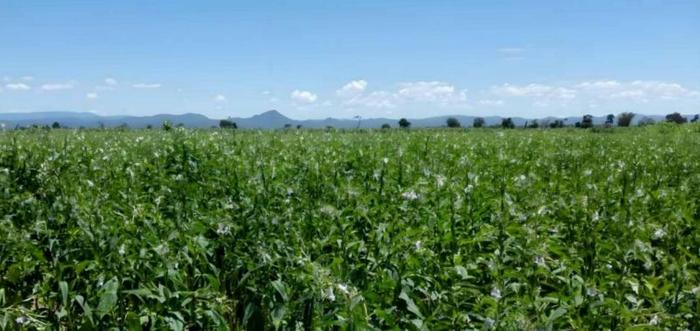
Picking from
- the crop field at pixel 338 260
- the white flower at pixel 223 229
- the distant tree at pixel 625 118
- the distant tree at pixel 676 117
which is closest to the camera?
the crop field at pixel 338 260

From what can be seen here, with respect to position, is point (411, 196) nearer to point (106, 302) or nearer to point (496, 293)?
point (496, 293)

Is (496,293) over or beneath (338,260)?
beneath

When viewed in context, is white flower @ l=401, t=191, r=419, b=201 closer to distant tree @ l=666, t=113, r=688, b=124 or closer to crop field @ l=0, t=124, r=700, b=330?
crop field @ l=0, t=124, r=700, b=330

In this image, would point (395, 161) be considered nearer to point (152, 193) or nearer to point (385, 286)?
point (152, 193)

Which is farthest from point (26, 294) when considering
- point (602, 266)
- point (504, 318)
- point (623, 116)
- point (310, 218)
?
point (623, 116)

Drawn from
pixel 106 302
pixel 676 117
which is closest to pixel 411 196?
pixel 106 302

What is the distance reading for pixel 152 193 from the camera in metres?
5.23

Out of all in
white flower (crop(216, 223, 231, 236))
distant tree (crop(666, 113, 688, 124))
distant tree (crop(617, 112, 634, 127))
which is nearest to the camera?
white flower (crop(216, 223, 231, 236))

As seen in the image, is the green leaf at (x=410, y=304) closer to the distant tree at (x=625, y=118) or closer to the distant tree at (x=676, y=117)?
the distant tree at (x=676, y=117)

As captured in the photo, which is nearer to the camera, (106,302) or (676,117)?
(106,302)

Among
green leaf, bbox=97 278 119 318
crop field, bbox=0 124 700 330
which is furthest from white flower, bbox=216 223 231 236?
green leaf, bbox=97 278 119 318

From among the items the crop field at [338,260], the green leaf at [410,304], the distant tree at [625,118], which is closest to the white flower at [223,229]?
the crop field at [338,260]

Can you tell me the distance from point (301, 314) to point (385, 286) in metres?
0.44

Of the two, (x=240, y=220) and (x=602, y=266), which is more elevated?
(x=240, y=220)
